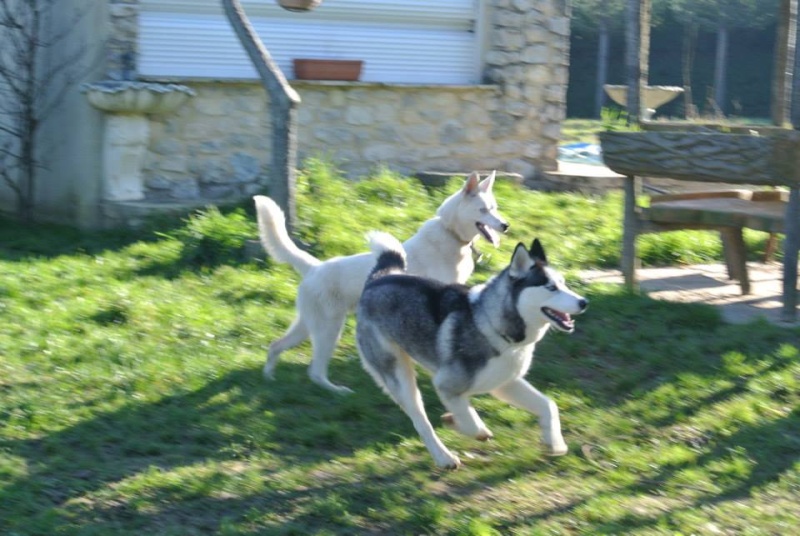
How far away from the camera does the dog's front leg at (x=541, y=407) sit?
5.15 metres

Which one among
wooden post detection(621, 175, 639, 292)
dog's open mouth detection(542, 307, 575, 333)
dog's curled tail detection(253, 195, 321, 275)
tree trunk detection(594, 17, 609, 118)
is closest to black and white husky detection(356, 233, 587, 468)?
dog's open mouth detection(542, 307, 575, 333)

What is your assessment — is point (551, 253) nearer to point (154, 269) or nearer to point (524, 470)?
point (154, 269)

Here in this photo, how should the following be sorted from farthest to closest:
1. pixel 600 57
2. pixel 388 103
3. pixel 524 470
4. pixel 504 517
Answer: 1. pixel 600 57
2. pixel 388 103
3. pixel 524 470
4. pixel 504 517

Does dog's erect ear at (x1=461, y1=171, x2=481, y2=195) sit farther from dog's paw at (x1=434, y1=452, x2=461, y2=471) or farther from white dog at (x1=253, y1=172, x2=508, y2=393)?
dog's paw at (x1=434, y1=452, x2=461, y2=471)

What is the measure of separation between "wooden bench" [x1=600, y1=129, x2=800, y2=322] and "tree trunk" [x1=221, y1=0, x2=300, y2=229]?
2286 mm

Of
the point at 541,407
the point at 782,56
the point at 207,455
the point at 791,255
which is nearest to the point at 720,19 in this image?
the point at 782,56

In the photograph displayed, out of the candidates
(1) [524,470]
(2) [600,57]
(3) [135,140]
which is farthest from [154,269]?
(2) [600,57]

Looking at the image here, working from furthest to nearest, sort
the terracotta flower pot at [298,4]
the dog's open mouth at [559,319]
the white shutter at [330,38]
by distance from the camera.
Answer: the white shutter at [330,38], the terracotta flower pot at [298,4], the dog's open mouth at [559,319]

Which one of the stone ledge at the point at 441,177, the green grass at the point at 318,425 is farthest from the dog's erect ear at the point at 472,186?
the stone ledge at the point at 441,177

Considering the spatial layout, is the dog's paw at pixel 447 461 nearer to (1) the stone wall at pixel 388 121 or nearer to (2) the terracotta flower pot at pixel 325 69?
(1) the stone wall at pixel 388 121

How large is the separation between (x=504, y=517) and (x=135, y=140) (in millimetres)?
6193

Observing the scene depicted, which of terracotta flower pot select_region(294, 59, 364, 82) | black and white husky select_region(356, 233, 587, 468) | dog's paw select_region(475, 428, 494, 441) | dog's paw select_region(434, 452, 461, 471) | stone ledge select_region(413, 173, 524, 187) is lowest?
dog's paw select_region(434, 452, 461, 471)

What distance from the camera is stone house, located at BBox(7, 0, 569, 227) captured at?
988 centimetres

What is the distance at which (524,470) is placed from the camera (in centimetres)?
513
